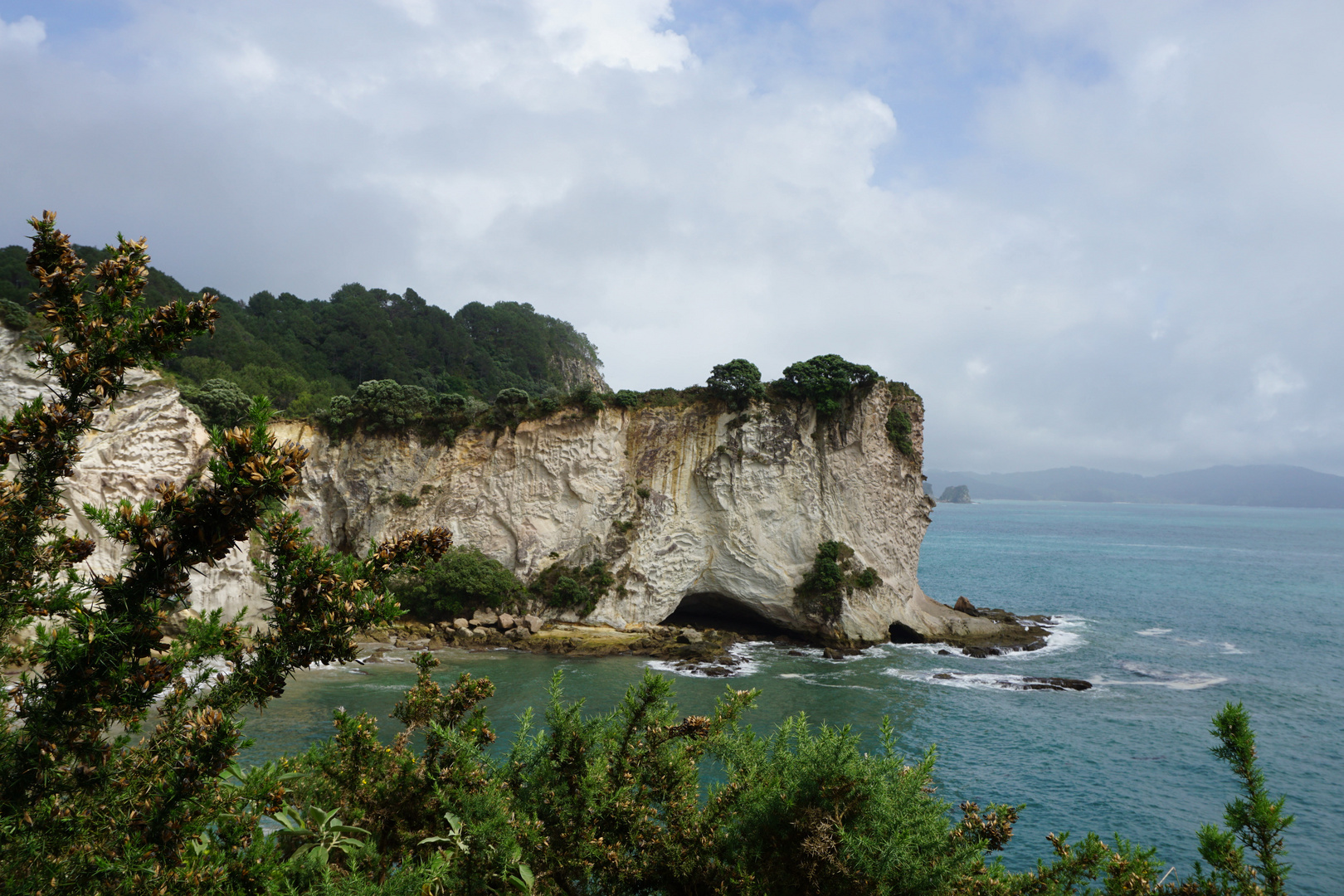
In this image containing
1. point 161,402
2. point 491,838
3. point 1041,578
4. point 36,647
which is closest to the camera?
point 36,647

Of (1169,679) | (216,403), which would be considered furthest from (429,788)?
(1169,679)

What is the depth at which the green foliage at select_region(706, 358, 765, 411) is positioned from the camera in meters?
35.2

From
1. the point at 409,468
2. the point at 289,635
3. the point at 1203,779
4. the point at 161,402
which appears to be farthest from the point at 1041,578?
the point at 289,635

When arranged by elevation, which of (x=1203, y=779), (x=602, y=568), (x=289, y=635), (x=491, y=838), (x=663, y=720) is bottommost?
(x=1203, y=779)

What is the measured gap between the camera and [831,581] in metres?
33.8

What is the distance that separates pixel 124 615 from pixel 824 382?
112ft

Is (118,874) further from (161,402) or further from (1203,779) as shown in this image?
(161,402)

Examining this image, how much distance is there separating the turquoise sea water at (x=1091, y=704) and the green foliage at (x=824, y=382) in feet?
40.9

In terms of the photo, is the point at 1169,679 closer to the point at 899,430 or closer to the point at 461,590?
the point at 899,430

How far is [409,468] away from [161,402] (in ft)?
35.5

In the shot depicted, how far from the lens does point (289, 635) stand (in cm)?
351

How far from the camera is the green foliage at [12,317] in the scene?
76.7 ft

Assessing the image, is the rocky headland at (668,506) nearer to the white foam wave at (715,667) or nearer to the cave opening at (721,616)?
the cave opening at (721,616)

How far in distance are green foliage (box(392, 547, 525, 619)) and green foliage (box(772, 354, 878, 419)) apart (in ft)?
55.3
